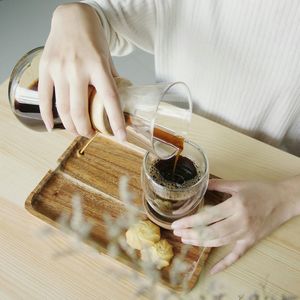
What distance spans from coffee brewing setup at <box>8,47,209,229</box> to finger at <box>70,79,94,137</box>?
0.01 metres

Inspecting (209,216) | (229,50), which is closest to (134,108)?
(209,216)

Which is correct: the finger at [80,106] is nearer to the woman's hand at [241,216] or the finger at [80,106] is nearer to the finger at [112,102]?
the finger at [112,102]

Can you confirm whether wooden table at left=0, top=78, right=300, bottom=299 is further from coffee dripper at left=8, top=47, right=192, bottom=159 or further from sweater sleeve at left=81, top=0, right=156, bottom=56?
sweater sleeve at left=81, top=0, right=156, bottom=56

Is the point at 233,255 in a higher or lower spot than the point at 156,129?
lower

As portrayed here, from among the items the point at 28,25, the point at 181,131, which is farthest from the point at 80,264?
the point at 28,25

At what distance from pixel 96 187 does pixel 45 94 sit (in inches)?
7.7

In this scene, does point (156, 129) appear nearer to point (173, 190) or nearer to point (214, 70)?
point (173, 190)

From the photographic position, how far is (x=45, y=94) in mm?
536

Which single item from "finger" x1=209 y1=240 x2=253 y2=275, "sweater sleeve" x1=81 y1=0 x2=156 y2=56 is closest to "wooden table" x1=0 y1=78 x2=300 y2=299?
"finger" x1=209 y1=240 x2=253 y2=275

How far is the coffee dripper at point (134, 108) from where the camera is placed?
493mm

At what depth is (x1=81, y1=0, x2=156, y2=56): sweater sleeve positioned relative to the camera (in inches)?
28.7

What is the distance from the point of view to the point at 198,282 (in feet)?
1.81

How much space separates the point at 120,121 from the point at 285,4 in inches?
14.5

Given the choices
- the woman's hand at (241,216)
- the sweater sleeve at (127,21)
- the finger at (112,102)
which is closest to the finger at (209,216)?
the woman's hand at (241,216)
